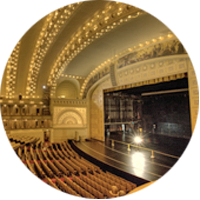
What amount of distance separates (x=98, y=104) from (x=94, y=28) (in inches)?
328

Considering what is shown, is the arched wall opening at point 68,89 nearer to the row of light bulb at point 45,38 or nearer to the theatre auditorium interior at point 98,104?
the theatre auditorium interior at point 98,104

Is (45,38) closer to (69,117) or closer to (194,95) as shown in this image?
(69,117)

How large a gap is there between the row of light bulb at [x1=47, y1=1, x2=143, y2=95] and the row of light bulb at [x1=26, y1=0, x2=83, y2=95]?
1308 mm

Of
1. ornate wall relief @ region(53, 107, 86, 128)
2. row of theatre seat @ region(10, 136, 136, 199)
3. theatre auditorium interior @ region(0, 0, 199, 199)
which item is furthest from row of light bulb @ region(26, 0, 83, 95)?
row of theatre seat @ region(10, 136, 136, 199)

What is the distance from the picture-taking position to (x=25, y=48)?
42.8ft

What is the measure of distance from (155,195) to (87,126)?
1621 centimetres

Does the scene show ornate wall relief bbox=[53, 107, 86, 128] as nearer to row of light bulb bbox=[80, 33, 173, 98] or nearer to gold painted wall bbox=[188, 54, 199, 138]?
row of light bulb bbox=[80, 33, 173, 98]

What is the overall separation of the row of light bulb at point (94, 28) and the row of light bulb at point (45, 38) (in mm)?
1308

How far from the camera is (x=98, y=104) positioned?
16.6 meters

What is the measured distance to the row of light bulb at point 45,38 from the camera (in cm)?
895

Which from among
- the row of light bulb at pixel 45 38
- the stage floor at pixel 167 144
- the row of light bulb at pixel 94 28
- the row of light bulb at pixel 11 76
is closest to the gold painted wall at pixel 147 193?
the row of light bulb at pixel 45 38

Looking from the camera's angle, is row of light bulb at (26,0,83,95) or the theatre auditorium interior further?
row of light bulb at (26,0,83,95)

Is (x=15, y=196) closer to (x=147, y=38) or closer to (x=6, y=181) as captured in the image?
(x=6, y=181)

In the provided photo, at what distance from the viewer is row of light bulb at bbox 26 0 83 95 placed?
8948mm
